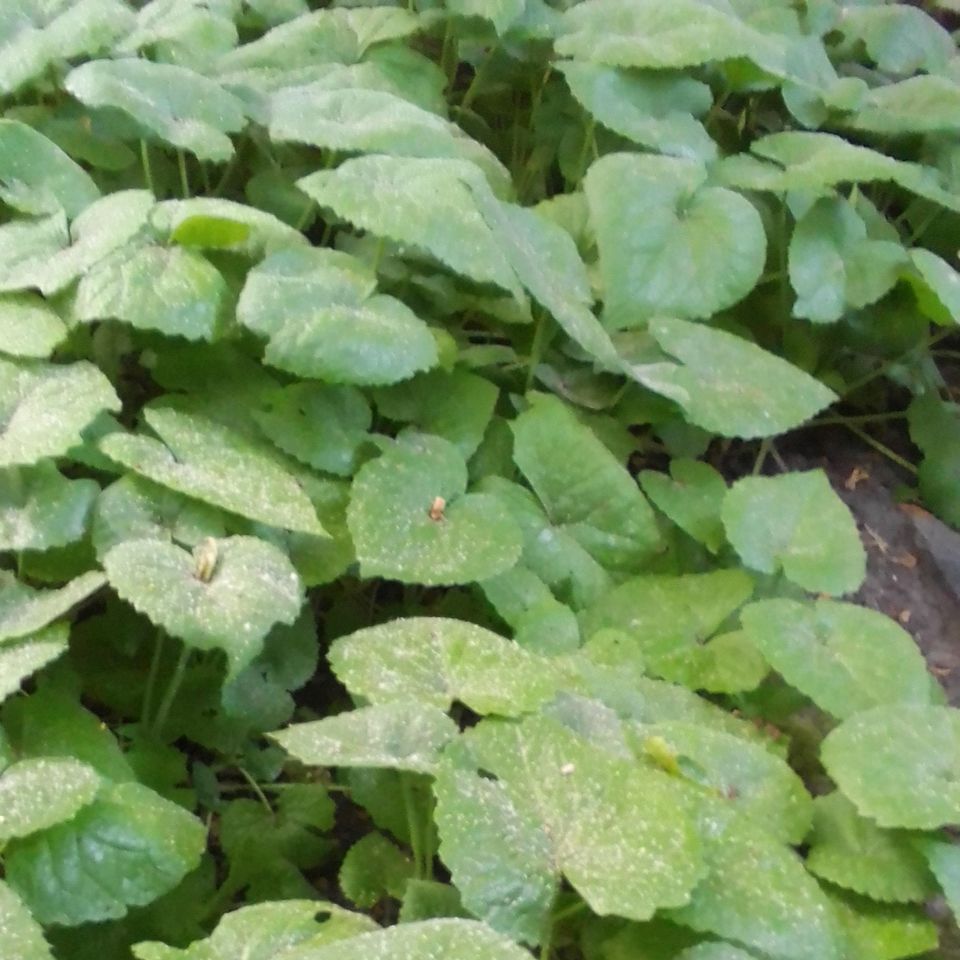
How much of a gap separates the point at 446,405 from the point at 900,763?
588mm

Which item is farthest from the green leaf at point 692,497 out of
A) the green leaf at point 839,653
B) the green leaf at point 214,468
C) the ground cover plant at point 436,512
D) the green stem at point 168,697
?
the green stem at point 168,697

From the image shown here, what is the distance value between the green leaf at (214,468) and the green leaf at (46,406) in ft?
0.11

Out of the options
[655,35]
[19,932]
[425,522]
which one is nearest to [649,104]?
[655,35]

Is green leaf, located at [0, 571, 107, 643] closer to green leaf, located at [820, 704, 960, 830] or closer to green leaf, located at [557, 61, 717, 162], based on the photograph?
green leaf, located at [820, 704, 960, 830]

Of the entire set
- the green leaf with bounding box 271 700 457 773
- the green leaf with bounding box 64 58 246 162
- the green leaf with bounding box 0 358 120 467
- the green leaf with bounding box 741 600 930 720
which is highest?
the green leaf with bounding box 64 58 246 162

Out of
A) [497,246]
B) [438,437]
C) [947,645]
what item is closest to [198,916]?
[438,437]

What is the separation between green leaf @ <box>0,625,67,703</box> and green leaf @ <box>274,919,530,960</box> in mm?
287

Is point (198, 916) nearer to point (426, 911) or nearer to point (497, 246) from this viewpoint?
point (426, 911)

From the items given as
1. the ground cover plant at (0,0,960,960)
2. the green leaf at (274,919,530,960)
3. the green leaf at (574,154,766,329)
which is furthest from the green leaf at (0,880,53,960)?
the green leaf at (574,154,766,329)

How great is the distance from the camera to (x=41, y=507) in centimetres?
83

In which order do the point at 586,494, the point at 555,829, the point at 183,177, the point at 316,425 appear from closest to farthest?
the point at 555,829 < the point at 316,425 < the point at 586,494 < the point at 183,177

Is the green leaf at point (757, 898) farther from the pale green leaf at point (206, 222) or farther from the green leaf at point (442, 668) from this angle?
the pale green leaf at point (206, 222)

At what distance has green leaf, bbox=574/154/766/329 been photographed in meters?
1.21

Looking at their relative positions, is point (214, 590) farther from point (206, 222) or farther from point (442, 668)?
point (206, 222)
